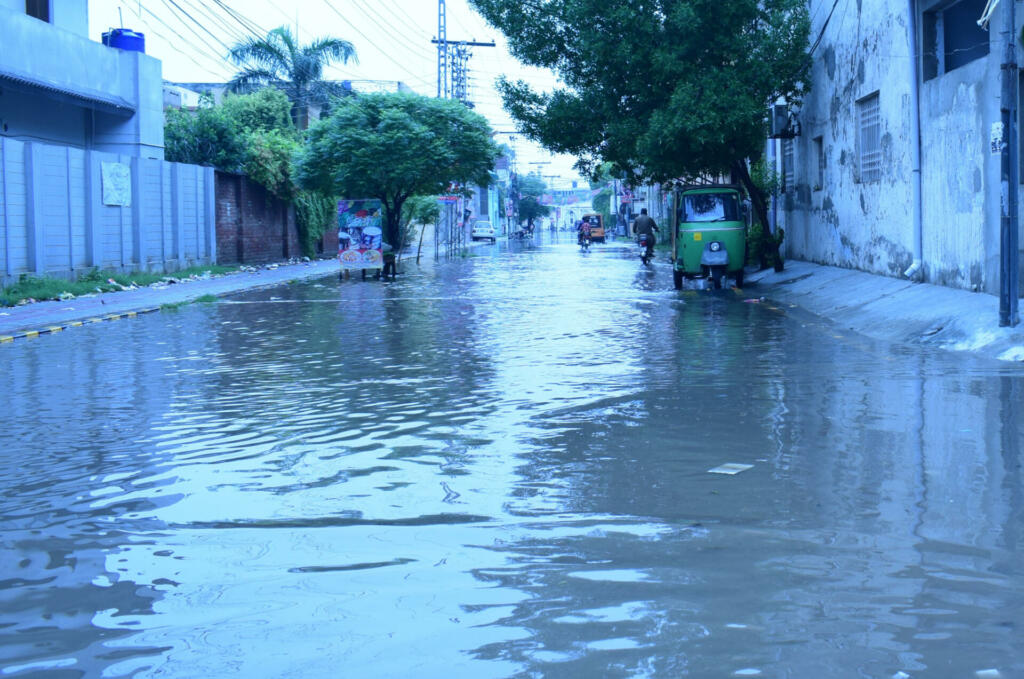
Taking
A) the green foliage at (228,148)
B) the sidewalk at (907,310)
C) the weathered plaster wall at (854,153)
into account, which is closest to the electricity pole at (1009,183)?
the sidewalk at (907,310)

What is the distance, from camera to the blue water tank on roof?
3195 centimetres

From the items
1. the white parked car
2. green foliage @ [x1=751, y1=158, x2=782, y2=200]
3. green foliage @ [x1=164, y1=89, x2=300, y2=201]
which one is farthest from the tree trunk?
the white parked car

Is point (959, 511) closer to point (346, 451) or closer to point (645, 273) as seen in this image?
point (346, 451)

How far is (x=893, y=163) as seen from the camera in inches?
768

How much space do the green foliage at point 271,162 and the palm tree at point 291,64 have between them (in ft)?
25.9

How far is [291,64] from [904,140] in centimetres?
3771

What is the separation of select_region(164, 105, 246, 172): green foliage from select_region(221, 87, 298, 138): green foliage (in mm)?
9681

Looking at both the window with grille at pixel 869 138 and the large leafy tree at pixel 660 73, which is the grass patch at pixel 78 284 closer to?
the large leafy tree at pixel 660 73

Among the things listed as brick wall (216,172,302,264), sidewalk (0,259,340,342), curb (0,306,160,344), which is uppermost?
brick wall (216,172,302,264)

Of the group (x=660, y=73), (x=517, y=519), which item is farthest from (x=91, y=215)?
(x=517, y=519)

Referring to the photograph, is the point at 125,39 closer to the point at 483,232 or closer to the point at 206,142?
the point at 206,142

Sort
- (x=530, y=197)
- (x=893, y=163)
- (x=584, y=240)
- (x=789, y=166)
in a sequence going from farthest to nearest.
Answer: (x=530, y=197) < (x=584, y=240) < (x=789, y=166) < (x=893, y=163)

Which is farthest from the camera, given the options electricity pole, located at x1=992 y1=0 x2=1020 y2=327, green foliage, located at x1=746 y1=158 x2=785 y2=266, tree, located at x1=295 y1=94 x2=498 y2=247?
tree, located at x1=295 y1=94 x2=498 y2=247

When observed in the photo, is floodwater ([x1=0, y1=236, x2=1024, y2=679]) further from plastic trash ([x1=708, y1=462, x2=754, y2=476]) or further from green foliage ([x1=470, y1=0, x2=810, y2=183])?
green foliage ([x1=470, y1=0, x2=810, y2=183])
